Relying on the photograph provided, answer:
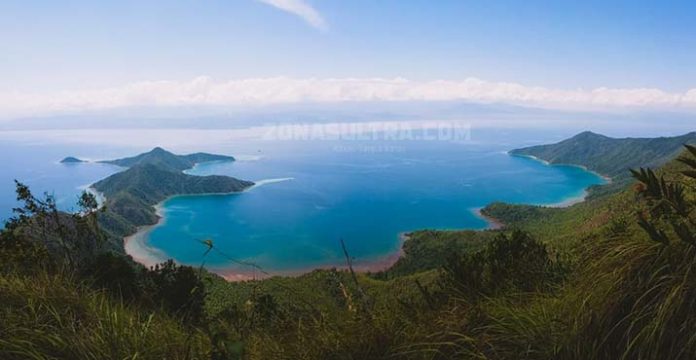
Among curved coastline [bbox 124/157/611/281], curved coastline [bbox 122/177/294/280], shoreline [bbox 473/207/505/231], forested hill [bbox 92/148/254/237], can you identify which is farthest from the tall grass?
forested hill [bbox 92/148/254/237]

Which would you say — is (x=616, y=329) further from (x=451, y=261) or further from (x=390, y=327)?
(x=451, y=261)

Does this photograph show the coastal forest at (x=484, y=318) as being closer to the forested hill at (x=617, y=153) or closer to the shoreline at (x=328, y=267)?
the shoreline at (x=328, y=267)

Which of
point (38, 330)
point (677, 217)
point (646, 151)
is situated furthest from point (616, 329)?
point (646, 151)

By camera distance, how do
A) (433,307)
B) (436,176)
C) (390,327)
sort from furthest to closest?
(436,176) → (433,307) → (390,327)

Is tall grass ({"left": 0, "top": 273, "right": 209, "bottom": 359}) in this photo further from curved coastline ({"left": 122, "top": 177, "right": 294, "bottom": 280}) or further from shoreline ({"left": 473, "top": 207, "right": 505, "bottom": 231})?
shoreline ({"left": 473, "top": 207, "right": 505, "bottom": 231})

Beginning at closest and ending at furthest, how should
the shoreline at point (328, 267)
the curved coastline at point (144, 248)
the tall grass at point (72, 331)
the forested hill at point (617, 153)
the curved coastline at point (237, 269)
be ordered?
the tall grass at point (72, 331), the shoreline at point (328, 267), the curved coastline at point (237, 269), the curved coastline at point (144, 248), the forested hill at point (617, 153)

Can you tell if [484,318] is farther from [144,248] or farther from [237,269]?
[144,248]

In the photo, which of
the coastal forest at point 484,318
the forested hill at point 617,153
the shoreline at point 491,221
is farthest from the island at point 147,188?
the forested hill at point 617,153

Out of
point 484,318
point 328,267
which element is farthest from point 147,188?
point 484,318

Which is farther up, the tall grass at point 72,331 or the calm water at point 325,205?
the tall grass at point 72,331
